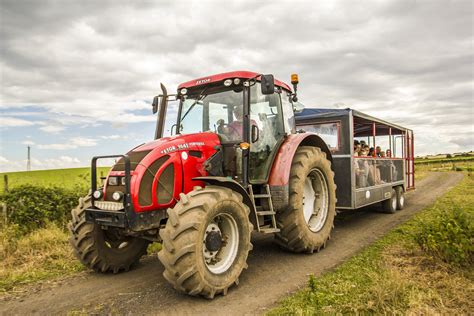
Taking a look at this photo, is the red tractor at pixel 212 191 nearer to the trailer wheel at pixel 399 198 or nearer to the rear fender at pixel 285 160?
the rear fender at pixel 285 160

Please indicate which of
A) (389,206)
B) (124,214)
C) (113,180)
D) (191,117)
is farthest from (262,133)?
(389,206)

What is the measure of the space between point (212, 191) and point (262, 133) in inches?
76.1

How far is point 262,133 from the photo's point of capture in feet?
19.1

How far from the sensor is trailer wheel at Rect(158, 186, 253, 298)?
3.79 m

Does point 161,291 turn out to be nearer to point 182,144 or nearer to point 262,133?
point 182,144

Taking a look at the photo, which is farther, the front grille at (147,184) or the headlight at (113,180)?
the headlight at (113,180)

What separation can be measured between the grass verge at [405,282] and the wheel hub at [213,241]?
3.14 feet

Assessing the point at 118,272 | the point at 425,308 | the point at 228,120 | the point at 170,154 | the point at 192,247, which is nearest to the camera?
the point at 425,308

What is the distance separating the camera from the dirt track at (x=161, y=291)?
394 cm

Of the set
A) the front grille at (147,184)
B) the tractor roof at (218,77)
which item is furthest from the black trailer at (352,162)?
the front grille at (147,184)

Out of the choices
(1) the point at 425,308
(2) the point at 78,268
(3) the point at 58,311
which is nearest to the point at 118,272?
(2) the point at 78,268

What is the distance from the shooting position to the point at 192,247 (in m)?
3.78

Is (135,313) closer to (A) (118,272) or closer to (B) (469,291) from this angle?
(A) (118,272)

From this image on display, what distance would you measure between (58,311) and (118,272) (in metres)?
1.27
